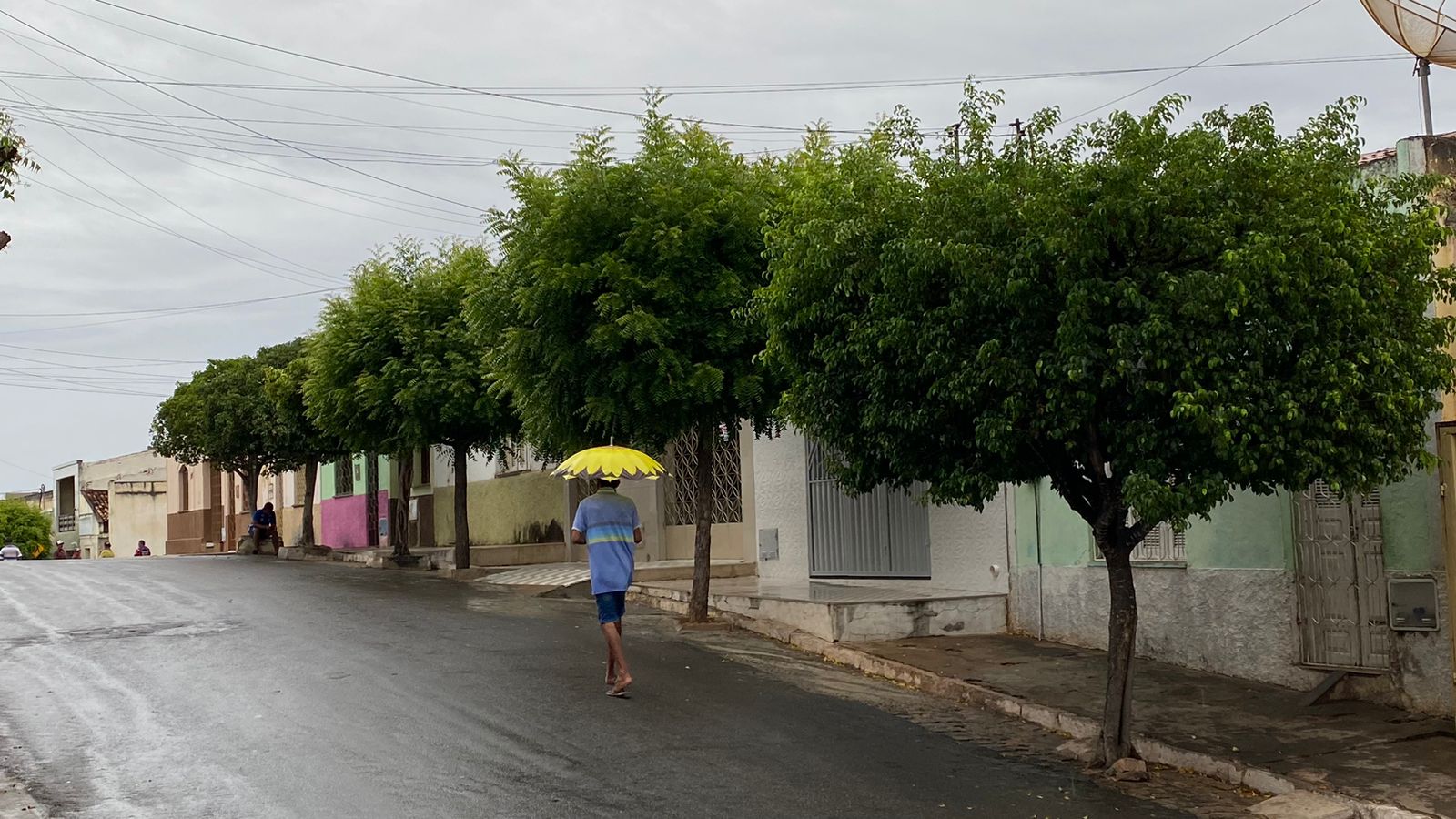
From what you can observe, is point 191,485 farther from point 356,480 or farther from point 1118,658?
point 1118,658

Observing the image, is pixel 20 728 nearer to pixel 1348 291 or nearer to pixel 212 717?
pixel 212 717

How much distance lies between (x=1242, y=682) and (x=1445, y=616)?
189 centimetres

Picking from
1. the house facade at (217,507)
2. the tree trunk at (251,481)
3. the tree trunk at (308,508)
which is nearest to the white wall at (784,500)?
the tree trunk at (308,508)

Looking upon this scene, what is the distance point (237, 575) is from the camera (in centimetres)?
2256

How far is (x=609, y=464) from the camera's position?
10.9 metres

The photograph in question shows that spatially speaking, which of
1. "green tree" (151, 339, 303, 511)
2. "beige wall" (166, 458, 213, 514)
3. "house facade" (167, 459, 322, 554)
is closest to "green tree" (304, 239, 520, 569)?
"green tree" (151, 339, 303, 511)

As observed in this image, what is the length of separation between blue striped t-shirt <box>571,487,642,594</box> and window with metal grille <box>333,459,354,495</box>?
99.6ft

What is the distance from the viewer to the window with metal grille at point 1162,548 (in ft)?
39.4

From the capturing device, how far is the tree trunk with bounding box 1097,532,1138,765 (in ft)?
27.6

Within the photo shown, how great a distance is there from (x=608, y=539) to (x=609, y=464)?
0.62m

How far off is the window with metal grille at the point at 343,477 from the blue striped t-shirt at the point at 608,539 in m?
30.3

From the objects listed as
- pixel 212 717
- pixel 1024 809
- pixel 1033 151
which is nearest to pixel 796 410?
pixel 1033 151

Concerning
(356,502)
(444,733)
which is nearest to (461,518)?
(356,502)

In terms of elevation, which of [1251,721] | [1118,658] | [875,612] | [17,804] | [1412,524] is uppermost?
[1412,524]
